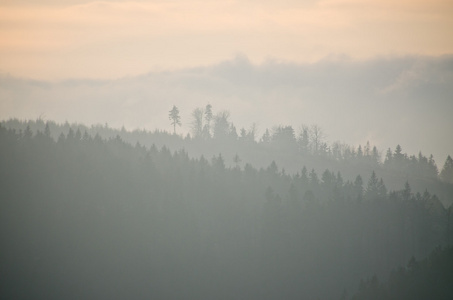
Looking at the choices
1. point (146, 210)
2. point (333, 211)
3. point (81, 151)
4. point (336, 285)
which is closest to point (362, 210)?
point (333, 211)

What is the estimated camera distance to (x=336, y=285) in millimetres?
147375

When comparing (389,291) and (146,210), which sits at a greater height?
(146,210)

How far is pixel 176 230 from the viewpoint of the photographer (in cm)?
14538

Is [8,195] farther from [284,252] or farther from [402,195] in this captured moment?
[402,195]

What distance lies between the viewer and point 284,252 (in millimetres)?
150250

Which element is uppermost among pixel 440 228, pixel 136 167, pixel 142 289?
pixel 136 167

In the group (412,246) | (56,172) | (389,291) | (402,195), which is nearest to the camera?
(389,291)

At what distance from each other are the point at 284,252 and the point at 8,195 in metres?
50.6

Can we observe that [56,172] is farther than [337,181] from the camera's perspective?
No

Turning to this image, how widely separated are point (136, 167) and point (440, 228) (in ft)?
203

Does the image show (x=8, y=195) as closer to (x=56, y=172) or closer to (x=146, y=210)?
(x=56, y=172)

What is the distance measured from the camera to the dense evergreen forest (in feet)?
440

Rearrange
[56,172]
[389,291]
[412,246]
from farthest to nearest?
[412,246] < [56,172] < [389,291]

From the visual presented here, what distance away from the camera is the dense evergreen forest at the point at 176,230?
134000 millimetres
